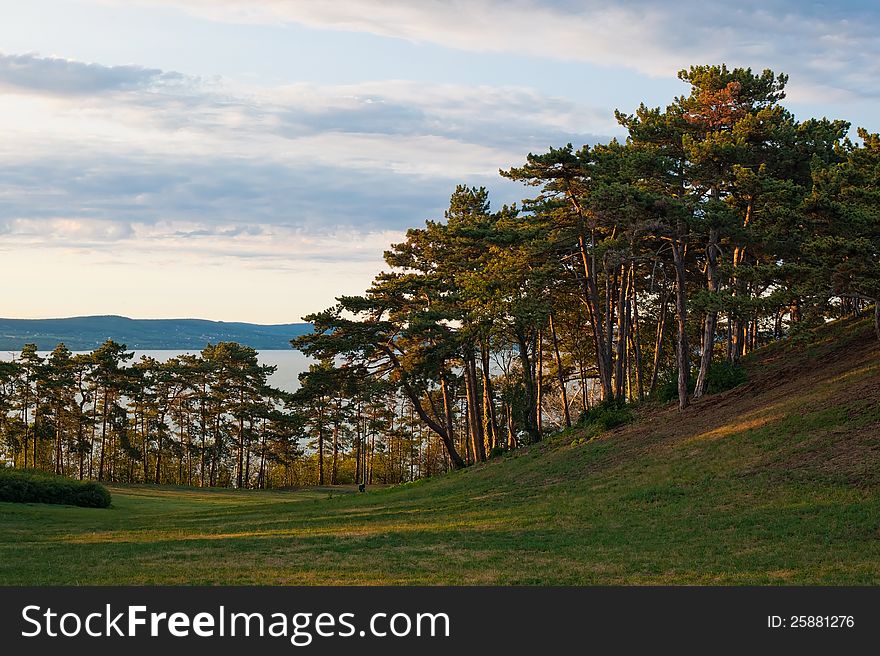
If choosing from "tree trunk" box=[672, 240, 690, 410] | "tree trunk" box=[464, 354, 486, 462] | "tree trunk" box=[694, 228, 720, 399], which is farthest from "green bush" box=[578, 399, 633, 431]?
"tree trunk" box=[464, 354, 486, 462]

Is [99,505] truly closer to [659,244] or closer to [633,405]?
[633,405]

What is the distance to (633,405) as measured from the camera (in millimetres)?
33656

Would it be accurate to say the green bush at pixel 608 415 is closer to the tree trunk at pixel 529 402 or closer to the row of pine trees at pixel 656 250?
the row of pine trees at pixel 656 250

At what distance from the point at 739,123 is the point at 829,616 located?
22182mm

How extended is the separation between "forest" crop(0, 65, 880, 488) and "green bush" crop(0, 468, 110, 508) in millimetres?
9626

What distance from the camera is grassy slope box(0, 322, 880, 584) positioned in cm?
1270

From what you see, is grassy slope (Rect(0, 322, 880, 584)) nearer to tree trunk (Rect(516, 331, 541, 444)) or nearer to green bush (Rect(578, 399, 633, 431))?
green bush (Rect(578, 399, 633, 431))

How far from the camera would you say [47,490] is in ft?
99.8

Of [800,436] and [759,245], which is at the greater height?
[759,245]

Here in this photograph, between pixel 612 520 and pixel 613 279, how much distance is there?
21897mm

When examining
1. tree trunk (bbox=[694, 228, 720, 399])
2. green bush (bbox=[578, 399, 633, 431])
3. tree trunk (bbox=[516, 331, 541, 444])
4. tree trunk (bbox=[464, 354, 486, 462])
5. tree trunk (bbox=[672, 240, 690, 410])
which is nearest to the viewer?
tree trunk (bbox=[694, 228, 720, 399])

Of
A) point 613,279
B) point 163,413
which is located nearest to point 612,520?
point 613,279

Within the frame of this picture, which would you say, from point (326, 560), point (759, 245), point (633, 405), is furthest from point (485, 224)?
point (326, 560)

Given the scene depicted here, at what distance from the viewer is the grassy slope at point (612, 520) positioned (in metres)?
12.7
